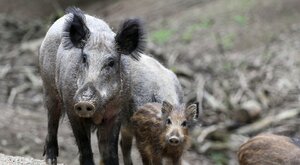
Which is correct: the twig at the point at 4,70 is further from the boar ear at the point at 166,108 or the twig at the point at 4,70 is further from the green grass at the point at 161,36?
the boar ear at the point at 166,108

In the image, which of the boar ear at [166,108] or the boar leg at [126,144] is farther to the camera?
the boar leg at [126,144]

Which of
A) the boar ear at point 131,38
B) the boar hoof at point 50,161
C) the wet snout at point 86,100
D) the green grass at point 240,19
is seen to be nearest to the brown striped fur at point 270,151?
the boar ear at point 131,38

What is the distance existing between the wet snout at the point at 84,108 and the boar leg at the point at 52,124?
2058 mm

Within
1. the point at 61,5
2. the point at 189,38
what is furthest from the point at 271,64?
the point at 61,5

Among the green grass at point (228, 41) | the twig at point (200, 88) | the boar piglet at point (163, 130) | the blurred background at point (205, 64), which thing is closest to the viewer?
the boar piglet at point (163, 130)

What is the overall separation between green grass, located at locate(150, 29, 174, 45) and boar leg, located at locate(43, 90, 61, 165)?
1148 cm

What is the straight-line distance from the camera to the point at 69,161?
15117 mm

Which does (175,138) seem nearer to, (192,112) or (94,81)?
(192,112)

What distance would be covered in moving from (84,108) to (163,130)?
1224 mm

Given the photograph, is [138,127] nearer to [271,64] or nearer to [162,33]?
[271,64]

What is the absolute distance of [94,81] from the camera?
9.23 m

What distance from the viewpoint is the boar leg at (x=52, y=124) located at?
36.3 feet

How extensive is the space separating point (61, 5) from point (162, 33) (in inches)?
149

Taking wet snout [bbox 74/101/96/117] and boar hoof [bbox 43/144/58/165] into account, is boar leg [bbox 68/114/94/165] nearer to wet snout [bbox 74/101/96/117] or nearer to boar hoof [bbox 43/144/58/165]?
wet snout [bbox 74/101/96/117]
